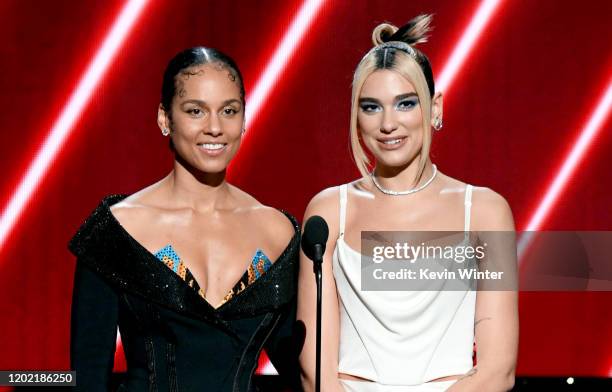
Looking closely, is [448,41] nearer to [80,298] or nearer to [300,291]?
[300,291]

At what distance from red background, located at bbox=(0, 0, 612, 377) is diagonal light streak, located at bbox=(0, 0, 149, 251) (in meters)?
0.03

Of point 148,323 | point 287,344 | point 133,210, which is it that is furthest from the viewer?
point 287,344

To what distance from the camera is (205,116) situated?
2.71 meters

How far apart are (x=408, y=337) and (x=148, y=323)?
0.74m

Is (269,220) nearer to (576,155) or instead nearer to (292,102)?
(292,102)

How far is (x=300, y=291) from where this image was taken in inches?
111

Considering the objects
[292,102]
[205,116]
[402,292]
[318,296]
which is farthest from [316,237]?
[292,102]

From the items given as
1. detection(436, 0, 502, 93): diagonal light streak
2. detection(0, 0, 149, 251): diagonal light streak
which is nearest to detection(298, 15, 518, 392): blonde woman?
detection(436, 0, 502, 93): diagonal light streak

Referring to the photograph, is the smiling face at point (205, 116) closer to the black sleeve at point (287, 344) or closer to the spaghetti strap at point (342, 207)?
the spaghetti strap at point (342, 207)

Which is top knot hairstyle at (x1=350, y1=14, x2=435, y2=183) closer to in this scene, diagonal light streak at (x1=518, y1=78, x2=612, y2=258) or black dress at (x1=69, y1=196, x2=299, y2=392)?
black dress at (x1=69, y1=196, x2=299, y2=392)

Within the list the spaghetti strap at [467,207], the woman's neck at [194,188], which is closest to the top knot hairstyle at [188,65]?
the woman's neck at [194,188]

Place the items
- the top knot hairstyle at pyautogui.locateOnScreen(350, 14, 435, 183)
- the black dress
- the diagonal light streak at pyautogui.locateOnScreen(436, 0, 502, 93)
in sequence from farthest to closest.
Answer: the diagonal light streak at pyautogui.locateOnScreen(436, 0, 502, 93)
the top knot hairstyle at pyautogui.locateOnScreen(350, 14, 435, 183)
the black dress

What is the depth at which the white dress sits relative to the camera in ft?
8.86

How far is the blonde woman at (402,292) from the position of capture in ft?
8.84
